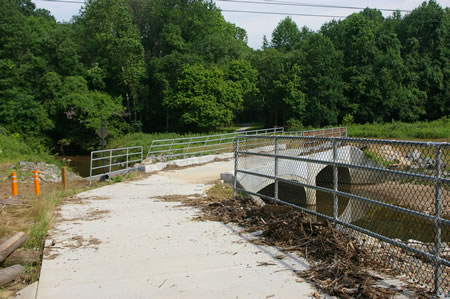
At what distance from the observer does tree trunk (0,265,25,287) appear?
5.25 meters

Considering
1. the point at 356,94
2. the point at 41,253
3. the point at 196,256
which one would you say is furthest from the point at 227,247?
the point at 356,94

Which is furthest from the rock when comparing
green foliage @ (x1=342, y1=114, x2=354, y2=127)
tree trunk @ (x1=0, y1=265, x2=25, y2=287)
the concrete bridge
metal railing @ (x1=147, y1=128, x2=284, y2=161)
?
green foliage @ (x1=342, y1=114, x2=354, y2=127)

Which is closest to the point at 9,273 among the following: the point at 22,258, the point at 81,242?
the point at 22,258

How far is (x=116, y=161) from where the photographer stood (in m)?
32.2

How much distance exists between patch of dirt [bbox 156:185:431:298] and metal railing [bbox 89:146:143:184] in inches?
358

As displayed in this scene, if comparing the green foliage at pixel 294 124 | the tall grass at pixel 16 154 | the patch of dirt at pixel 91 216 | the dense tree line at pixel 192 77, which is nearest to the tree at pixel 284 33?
the dense tree line at pixel 192 77

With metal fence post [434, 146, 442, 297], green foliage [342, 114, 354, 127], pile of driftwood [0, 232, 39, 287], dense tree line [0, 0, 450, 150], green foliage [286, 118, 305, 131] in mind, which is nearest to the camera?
metal fence post [434, 146, 442, 297]

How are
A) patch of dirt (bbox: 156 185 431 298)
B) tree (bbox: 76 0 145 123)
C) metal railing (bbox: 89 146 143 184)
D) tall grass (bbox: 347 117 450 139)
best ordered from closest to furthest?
patch of dirt (bbox: 156 185 431 298) < metal railing (bbox: 89 146 143 184) < tall grass (bbox: 347 117 450 139) < tree (bbox: 76 0 145 123)

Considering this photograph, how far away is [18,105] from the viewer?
43.9 m

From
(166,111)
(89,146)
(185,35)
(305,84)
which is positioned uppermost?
(185,35)

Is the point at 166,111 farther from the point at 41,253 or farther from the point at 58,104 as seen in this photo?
the point at 41,253

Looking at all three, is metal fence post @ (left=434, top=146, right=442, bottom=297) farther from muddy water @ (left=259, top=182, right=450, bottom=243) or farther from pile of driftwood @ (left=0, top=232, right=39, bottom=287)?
pile of driftwood @ (left=0, top=232, right=39, bottom=287)

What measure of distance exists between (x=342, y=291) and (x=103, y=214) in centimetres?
615

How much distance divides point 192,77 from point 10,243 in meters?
46.4
